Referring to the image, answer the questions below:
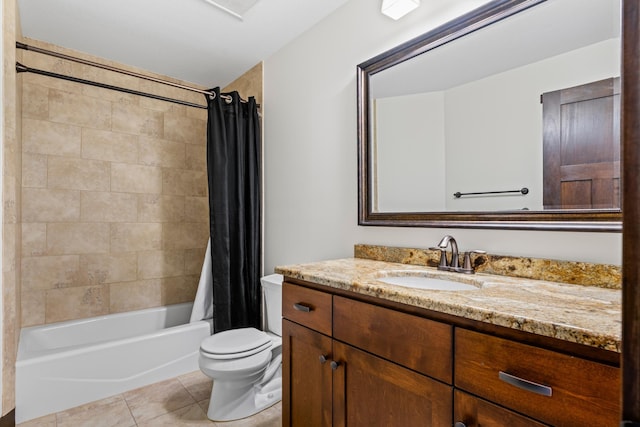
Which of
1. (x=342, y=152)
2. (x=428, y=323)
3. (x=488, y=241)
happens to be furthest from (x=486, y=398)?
(x=342, y=152)

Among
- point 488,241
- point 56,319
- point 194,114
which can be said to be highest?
point 194,114

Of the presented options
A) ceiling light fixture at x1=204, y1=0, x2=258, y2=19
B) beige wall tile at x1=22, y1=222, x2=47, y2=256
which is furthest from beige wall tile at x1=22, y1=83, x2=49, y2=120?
ceiling light fixture at x1=204, y1=0, x2=258, y2=19

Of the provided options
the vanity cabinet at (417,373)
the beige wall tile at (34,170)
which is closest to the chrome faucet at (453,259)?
the vanity cabinet at (417,373)

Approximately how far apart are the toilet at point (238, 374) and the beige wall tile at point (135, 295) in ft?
3.97

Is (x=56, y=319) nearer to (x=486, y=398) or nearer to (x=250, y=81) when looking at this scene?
(x=250, y=81)

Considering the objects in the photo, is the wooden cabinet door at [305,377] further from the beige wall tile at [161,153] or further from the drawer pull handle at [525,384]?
the beige wall tile at [161,153]

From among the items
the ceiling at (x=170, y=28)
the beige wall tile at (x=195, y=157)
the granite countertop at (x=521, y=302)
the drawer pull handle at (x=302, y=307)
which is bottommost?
the drawer pull handle at (x=302, y=307)

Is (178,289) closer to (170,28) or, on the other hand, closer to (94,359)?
(94,359)

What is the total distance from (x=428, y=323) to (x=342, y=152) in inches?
50.2

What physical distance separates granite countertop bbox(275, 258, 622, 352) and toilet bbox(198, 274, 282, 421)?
0.74 m

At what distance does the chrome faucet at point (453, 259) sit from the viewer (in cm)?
130

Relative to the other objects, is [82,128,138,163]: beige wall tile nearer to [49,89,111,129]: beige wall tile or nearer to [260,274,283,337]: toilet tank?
[49,89,111,129]: beige wall tile

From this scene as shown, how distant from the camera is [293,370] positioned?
1.35 metres

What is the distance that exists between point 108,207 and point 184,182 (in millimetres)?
635
